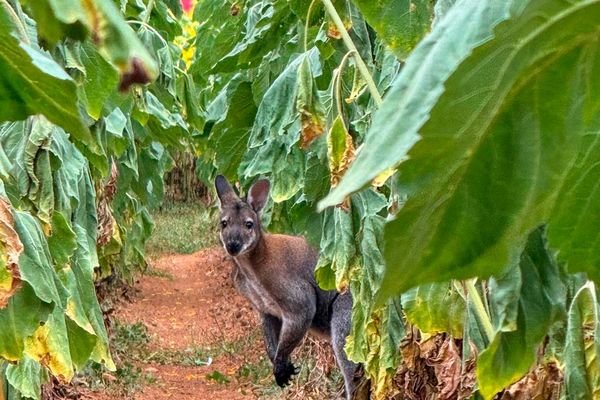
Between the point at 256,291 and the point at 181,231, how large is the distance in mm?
11009

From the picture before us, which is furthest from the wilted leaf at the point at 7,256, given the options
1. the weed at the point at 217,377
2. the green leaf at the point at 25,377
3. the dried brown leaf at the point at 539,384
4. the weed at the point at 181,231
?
the weed at the point at 181,231

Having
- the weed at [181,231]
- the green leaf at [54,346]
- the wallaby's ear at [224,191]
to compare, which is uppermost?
the green leaf at [54,346]

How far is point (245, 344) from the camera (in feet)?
33.7

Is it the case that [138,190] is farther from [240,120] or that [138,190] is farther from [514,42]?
[514,42]

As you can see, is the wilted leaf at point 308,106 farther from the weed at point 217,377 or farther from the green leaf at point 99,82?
the weed at point 217,377

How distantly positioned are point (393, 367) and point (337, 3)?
3.64 ft

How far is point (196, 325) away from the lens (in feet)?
37.7

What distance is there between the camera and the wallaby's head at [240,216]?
6.11 meters

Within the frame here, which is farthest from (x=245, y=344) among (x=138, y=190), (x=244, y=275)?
(x=244, y=275)

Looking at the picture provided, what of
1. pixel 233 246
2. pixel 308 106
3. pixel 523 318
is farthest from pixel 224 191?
pixel 523 318

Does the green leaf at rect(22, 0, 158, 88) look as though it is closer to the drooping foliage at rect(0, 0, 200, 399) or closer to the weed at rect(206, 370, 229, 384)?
the drooping foliage at rect(0, 0, 200, 399)

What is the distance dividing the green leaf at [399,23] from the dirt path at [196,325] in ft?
22.9

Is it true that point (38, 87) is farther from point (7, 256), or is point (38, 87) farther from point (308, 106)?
point (308, 106)

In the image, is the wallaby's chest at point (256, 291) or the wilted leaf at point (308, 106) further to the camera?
the wallaby's chest at point (256, 291)
